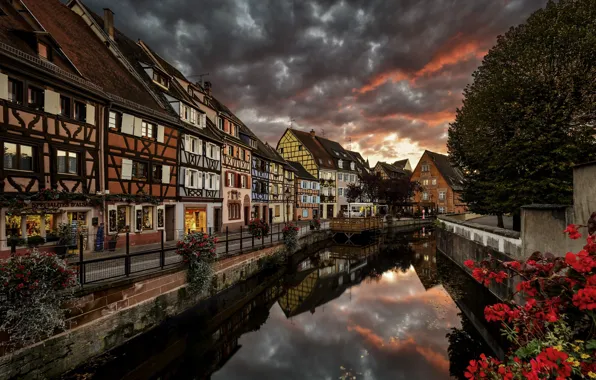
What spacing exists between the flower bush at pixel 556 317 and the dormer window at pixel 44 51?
18.2m

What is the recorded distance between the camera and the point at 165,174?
1942cm

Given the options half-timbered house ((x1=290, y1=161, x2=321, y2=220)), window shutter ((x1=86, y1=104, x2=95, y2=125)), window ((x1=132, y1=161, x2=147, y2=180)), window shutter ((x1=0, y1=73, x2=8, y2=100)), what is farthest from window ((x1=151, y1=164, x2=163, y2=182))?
half-timbered house ((x1=290, y1=161, x2=321, y2=220))

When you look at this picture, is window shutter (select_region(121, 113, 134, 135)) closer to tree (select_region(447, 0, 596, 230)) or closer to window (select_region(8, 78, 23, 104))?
window (select_region(8, 78, 23, 104))

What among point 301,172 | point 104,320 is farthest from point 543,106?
point 301,172

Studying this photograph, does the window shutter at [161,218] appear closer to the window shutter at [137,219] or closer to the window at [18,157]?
the window shutter at [137,219]

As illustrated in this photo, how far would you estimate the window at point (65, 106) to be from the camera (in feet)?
44.9

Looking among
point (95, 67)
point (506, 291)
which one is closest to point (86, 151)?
point (95, 67)

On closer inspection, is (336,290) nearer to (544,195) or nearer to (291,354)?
(291,354)

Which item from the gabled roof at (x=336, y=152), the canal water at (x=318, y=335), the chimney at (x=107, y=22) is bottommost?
the canal water at (x=318, y=335)

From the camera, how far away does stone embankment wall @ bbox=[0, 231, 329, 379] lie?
21.7 ft

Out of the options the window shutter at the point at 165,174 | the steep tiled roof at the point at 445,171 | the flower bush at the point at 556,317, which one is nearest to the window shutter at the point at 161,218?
the window shutter at the point at 165,174

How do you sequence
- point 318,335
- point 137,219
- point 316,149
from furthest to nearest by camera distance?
point 316,149, point 137,219, point 318,335

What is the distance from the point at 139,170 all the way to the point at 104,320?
11.5 m

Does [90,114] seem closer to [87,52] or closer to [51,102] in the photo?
[51,102]
